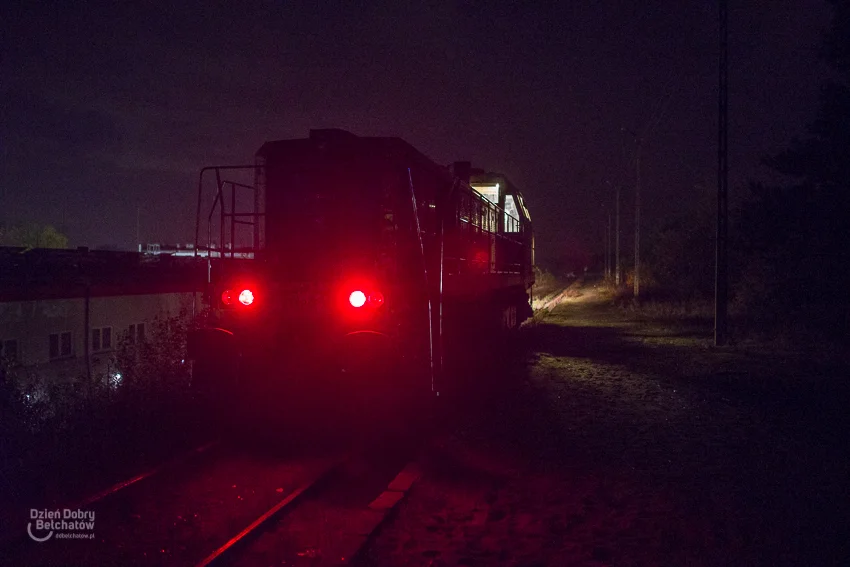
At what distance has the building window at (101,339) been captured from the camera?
20.8 m

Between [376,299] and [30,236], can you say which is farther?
[30,236]

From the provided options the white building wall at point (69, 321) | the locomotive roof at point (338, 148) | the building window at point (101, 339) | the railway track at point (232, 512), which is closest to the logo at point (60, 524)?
the railway track at point (232, 512)

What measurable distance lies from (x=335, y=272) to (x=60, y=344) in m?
14.9

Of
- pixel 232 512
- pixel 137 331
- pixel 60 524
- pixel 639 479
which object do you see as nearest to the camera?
pixel 60 524

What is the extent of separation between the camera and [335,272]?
8.91m

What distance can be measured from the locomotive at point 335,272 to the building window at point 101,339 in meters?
14.0

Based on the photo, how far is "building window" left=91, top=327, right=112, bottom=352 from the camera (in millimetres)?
20828

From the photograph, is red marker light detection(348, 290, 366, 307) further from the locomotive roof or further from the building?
the building

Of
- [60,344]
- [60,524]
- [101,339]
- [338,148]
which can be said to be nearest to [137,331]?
[101,339]

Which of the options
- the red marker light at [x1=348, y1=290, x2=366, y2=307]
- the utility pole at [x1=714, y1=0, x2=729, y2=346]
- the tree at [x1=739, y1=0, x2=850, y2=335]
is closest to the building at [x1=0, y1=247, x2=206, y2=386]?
the red marker light at [x1=348, y1=290, x2=366, y2=307]

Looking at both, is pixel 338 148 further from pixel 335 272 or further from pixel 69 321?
pixel 69 321

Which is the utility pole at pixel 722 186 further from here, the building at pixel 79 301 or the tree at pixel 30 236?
the tree at pixel 30 236

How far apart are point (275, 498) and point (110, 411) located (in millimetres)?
3321

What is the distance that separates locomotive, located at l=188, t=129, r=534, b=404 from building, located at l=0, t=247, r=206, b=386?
7.52 m
